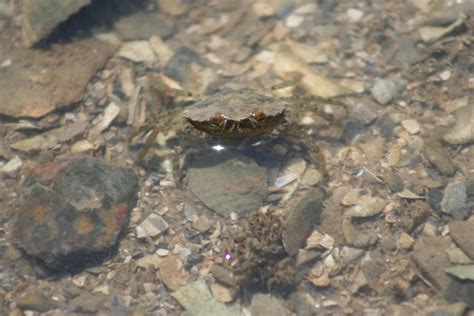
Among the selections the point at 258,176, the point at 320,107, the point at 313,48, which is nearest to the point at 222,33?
the point at 313,48

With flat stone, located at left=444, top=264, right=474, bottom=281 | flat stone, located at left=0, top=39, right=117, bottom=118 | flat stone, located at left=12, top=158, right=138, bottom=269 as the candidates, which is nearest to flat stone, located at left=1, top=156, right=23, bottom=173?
flat stone, located at left=12, top=158, right=138, bottom=269

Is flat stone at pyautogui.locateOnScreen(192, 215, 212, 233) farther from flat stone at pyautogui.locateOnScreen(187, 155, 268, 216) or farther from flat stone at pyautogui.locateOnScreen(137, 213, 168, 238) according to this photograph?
flat stone at pyautogui.locateOnScreen(137, 213, 168, 238)

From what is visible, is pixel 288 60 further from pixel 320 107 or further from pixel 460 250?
pixel 460 250

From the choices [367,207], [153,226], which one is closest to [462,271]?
[367,207]

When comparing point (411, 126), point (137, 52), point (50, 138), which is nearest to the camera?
point (411, 126)

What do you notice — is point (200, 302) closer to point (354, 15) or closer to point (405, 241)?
point (405, 241)

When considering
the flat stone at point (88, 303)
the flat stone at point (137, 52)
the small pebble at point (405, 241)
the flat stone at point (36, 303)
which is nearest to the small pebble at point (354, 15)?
the flat stone at point (137, 52)
